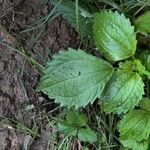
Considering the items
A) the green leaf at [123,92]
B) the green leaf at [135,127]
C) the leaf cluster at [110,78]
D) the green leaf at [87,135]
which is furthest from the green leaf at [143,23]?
the green leaf at [87,135]

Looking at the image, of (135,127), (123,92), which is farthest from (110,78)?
(135,127)

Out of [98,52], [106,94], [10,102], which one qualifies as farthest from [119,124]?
[10,102]

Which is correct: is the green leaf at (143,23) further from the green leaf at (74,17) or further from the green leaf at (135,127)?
the green leaf at (135,127)

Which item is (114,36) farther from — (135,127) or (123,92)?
(135,127)

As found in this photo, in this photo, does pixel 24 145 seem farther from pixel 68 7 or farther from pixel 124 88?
pixel 68 7

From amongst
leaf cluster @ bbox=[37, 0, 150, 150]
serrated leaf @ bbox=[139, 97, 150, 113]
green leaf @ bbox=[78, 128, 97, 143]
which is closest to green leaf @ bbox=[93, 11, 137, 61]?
leaf cluster @ bbox=[37, 0, 150, 150]
